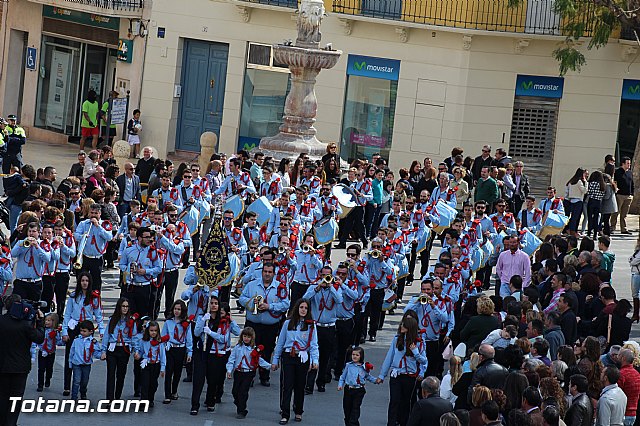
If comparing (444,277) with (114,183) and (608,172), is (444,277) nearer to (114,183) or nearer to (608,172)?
(114,183)

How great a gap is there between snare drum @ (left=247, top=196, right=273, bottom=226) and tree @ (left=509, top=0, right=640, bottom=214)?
429 inches

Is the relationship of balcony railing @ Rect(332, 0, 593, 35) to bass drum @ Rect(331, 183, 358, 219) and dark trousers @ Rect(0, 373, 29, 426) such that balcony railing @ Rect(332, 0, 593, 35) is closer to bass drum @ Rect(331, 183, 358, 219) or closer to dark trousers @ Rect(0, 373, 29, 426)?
bass drum @ Rect(331, 183, 358, 219)

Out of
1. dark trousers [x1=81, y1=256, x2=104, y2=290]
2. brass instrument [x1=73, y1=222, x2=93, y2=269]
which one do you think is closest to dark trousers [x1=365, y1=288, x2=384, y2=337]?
dark trousers [x1=81, y1=256, x2=104, y2=290]

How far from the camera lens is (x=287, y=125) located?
3036 centimetres

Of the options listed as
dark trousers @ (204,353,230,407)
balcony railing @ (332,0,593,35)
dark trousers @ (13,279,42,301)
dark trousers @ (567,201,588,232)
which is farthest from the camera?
balcony railing @ (332,0,593,35)

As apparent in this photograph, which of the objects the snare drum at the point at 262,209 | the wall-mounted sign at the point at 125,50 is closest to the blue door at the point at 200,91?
the wall-mounted sign at the point at 125,50

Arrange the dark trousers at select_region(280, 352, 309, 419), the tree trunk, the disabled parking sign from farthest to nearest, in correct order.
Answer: the disabled parking sign → the tree trunk → the dark trousers at select_region(280, 352, 309, 419)

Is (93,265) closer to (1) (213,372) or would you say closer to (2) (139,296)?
(2) (139,296)

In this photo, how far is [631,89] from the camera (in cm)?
3647

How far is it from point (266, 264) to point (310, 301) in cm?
74

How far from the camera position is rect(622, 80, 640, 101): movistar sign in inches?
1433

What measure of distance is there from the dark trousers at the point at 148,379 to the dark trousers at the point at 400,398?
283 centimetres

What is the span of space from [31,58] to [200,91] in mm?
5606

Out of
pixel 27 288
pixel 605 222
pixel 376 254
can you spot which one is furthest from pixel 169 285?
pixel 605 222
